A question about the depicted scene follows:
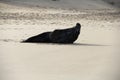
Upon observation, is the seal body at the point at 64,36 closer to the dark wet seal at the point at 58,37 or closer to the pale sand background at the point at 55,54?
the dark wet seal at the point at 58,37

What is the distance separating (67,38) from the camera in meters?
6.03

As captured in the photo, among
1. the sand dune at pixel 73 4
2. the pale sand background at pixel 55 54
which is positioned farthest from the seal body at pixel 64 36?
the sand dune at pixel 73 4

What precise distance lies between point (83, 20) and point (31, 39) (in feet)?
11.2

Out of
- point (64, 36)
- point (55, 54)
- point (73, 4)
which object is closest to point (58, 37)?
point (64, 36)

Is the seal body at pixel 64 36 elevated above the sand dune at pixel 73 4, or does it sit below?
above

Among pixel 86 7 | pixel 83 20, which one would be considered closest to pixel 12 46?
pixel 83 20

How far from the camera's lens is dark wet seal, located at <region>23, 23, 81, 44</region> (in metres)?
5.92

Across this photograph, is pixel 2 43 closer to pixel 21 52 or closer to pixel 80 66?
pixel 21 52

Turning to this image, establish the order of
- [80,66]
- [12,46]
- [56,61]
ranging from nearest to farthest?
[80,66], [56,61], [12,46]

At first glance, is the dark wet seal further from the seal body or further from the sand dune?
the sand dune

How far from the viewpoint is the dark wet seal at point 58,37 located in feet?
19.4

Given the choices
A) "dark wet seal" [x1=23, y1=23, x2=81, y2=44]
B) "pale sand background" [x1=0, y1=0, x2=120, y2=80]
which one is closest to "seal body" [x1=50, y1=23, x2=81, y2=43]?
"dark wet seal" [x1=23, y1=23, x2=81, y2=44]

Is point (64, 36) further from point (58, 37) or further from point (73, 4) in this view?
point (73, 4)

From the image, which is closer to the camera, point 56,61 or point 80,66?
point 80,66
